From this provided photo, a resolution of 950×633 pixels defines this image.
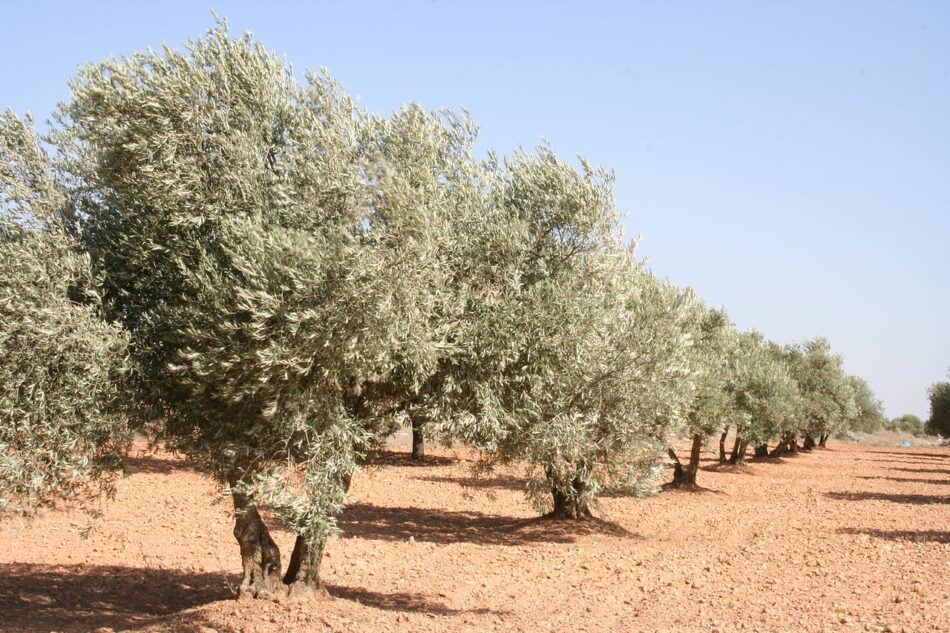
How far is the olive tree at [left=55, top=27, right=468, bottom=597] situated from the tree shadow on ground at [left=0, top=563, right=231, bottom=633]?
4.21 meters

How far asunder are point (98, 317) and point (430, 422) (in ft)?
15.3

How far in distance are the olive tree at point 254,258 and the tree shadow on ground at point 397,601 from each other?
494 cm

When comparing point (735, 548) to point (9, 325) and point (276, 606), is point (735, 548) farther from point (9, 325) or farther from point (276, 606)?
point (9, 325)

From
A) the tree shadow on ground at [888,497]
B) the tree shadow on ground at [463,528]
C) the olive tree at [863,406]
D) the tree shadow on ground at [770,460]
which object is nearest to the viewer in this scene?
the tree shadow on ground at [463,528]

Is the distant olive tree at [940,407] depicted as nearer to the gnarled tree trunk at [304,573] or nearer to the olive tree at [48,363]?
the gnarled tree trunk at [304,573]

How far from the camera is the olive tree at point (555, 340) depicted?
34.4 ft

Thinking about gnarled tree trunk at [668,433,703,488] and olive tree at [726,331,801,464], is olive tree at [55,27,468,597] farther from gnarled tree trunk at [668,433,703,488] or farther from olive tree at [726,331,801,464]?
olive tree at [726,331,801,464]

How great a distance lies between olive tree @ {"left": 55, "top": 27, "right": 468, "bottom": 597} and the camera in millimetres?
9055

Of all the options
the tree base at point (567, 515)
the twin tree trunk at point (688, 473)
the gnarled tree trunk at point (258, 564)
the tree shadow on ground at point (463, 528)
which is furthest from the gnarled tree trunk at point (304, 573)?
the twin tree trunk at point (688, 473)

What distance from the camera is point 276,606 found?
40.1ft

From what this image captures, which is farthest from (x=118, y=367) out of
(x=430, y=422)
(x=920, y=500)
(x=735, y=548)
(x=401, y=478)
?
(x=920, y=500)

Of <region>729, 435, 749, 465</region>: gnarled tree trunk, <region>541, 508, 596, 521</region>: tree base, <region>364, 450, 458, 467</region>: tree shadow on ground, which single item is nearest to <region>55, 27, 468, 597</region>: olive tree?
<region>541, 508, 596, 521</region>: tree base

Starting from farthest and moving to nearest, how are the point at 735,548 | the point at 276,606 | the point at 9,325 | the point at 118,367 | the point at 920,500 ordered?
the point at 920,500, the point at 735,548, the point at 276,606, the point at 118,367, the point at 9,325

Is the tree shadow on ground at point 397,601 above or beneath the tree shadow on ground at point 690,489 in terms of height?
beneath
